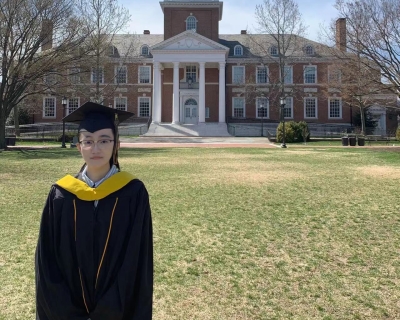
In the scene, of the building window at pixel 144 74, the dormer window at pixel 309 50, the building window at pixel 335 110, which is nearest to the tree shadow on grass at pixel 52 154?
the building window at pixel 144 74

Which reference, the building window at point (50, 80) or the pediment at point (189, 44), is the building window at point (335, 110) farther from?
the building window at point (50, 80)

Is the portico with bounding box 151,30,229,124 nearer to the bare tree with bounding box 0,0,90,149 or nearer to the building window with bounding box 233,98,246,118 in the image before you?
the building window with bounding box 233,98,246,118

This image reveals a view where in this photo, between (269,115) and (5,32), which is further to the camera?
(269,115)

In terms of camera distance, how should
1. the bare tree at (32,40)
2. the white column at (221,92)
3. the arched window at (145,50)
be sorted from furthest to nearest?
the arched window at (145,50) → the white column at (221,92) → the bare tree at (32,40)

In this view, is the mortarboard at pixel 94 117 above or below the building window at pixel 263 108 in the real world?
below

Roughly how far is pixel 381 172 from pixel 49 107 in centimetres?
4927

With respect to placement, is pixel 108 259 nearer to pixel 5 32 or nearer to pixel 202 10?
pixel 5 32

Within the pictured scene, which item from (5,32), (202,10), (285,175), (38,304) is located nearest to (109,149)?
(38,304)

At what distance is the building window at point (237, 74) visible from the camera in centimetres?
5416

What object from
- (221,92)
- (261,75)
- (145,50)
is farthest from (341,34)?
(145,50)

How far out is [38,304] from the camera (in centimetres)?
237

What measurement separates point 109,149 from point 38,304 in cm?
105

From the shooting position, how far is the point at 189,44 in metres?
48.2

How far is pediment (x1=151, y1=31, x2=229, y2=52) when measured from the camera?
4791 cm
